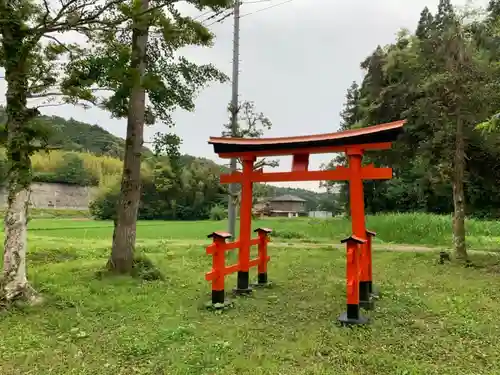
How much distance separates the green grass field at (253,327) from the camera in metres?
3.67

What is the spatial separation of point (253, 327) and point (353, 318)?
1150 mm

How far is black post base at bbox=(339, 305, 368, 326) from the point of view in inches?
190

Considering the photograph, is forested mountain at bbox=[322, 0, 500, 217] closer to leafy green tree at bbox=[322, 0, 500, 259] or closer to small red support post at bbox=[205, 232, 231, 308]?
leafy green tree at bbox=[322, 0, 500, 259]

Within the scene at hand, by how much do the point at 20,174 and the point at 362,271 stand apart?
456cm

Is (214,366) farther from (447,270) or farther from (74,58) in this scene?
(447,270)

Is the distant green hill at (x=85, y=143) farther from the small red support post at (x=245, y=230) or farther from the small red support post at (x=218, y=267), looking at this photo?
the small red support post at (x=218, y=267)

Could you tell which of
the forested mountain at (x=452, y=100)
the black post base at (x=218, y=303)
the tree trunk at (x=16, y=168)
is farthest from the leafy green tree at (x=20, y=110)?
the forested mountain at (x=452, y=100)

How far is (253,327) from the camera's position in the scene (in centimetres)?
474

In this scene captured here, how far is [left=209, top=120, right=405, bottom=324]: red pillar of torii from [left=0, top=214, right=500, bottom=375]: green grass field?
0.44 m

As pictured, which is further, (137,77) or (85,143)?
(85,143)

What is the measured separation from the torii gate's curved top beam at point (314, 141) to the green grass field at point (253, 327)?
214cm

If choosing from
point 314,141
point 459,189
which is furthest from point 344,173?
point 459,189

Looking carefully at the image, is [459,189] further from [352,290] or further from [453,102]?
[352,290]

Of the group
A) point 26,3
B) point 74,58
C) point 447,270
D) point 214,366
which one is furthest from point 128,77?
point 447,270
